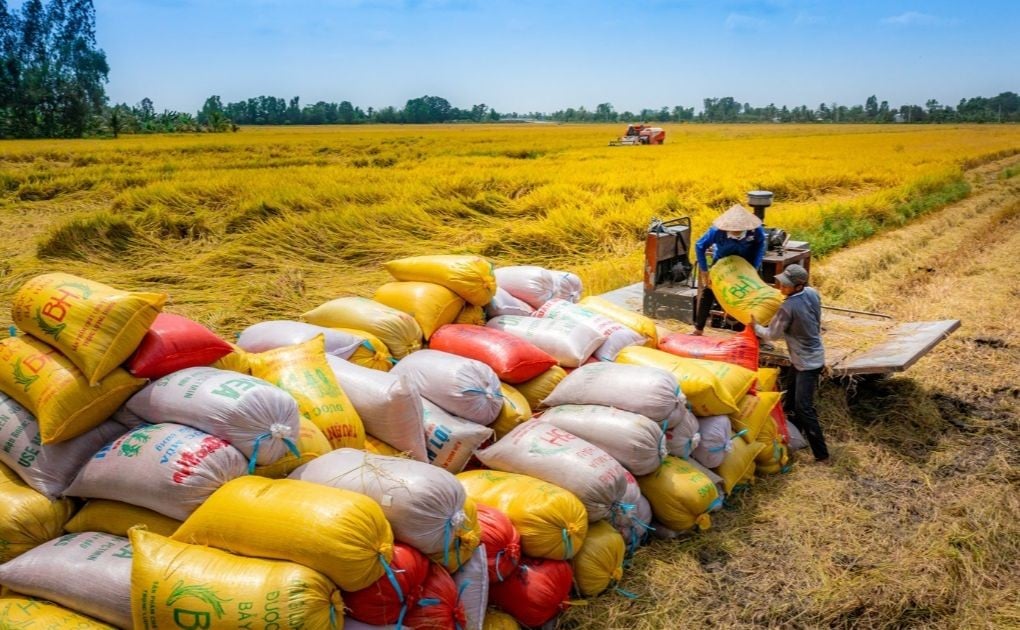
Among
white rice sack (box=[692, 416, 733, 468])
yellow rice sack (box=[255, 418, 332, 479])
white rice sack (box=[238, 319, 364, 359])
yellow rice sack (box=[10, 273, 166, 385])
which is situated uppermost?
yellow rice sack (box=[10, 273, 166, 385])

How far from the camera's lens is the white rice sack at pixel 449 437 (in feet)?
11.3

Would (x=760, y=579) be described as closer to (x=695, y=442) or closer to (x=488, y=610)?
(x=695, y=442)

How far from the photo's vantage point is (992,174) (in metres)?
21.6

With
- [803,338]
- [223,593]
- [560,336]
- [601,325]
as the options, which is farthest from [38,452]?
[803,338]

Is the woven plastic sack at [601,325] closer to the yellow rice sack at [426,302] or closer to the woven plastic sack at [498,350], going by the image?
the woven plastic sack at [498,350]

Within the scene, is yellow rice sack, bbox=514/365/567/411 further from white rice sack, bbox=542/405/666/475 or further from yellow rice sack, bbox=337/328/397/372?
yellow rice sack, bbox=337/328/397/372

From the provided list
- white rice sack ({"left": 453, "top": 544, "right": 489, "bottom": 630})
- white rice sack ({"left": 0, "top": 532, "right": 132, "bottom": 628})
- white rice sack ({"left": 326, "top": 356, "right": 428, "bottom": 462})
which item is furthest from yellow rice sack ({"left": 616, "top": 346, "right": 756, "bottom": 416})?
white rice sack ({"left": 0, "top": 532, "right": 132, "bottom": 628})

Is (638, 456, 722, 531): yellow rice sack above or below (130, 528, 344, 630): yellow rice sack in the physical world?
below

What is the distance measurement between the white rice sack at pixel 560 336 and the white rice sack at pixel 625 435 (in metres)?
0.66

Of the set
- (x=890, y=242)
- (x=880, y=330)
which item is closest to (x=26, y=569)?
(x=880, y=330)

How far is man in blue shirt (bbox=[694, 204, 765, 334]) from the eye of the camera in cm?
529

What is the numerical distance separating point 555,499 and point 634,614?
1.93ft

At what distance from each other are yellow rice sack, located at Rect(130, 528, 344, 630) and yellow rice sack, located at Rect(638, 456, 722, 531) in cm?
Answer: 185

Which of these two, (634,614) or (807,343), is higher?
(807,343)
